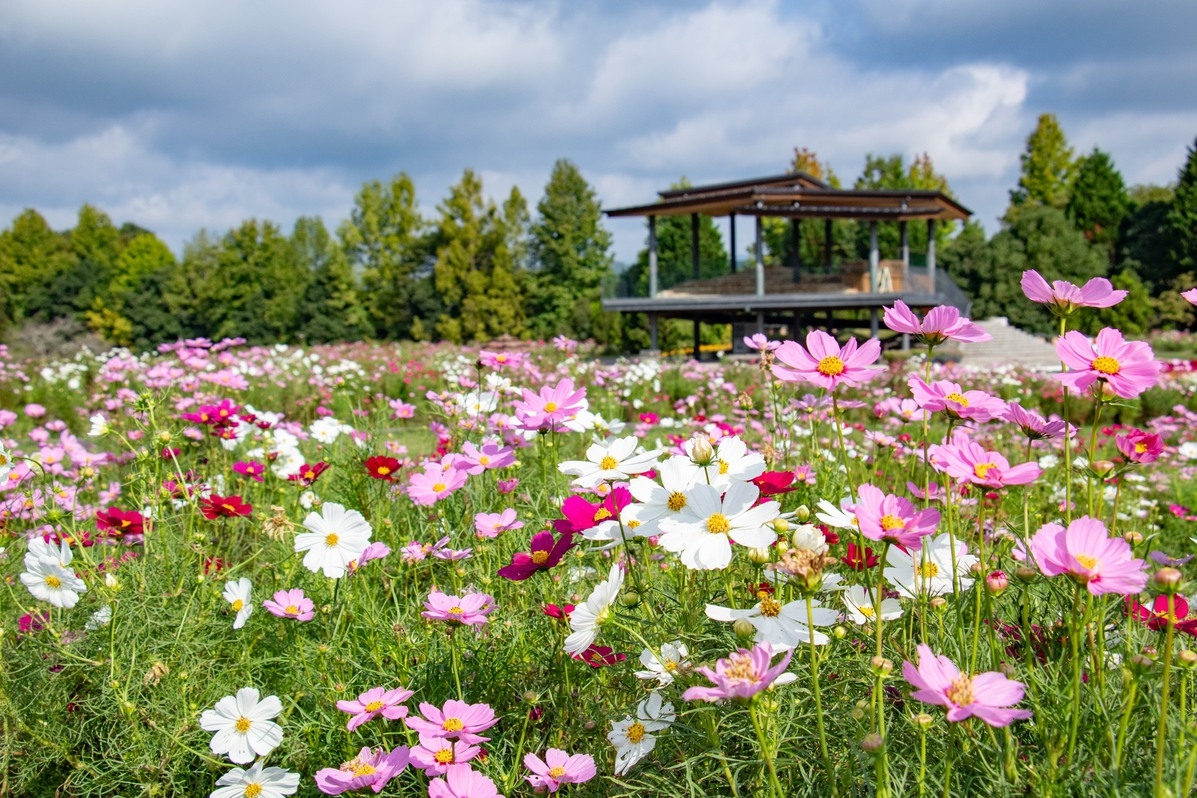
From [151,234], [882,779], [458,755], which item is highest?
[151,234]

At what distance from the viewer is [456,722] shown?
3.89 ft

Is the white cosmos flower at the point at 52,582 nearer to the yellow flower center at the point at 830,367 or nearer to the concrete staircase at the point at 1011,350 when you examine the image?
the yellow flower center at the point at 830,367

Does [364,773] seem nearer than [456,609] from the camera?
Yes

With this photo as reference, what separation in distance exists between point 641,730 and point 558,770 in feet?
0.43

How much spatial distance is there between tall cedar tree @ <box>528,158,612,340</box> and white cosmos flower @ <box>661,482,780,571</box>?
2652 centimetres

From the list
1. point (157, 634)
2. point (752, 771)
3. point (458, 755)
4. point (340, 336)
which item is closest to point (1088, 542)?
point (752, 771)

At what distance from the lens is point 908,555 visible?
1229 mm

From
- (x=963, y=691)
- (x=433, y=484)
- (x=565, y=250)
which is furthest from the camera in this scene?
(x=565, y=250)

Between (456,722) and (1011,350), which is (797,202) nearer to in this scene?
(1011,350)

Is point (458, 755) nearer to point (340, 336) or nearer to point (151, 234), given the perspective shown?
point (340, 336)

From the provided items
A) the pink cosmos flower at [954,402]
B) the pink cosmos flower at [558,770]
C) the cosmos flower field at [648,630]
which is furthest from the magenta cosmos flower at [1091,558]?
the pink cosmos flower at [558,770]

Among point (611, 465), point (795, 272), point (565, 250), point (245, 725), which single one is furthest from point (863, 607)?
point (565, 250)

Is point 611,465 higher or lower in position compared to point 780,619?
higher

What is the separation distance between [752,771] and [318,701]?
88cm
